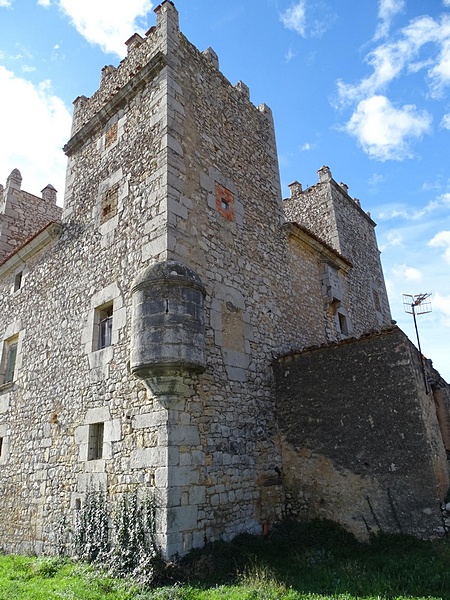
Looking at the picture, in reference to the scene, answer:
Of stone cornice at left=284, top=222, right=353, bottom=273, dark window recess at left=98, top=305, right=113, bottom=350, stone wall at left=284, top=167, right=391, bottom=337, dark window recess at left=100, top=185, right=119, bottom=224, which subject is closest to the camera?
dark window recess at left=98, top=305, right=113, bottom=350

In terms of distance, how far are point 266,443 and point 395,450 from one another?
2019mm

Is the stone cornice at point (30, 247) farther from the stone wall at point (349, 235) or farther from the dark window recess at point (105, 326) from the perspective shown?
the stone wall at point (349, 235)

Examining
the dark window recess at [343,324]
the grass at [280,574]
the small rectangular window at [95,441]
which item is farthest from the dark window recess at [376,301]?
the small rectangular window at [95,441]

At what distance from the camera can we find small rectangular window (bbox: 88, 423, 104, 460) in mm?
6621

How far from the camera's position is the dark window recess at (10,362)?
9.91m

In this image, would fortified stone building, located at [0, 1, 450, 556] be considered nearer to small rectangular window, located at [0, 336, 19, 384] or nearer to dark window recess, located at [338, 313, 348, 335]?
small rectangular window, located at [0, 336, 19, 384]

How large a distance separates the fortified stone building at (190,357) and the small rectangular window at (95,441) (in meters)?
0.03

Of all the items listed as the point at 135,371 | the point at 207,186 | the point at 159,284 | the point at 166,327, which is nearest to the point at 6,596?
the point at 135,371

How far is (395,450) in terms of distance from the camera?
5.98 metres

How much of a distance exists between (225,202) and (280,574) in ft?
19.1

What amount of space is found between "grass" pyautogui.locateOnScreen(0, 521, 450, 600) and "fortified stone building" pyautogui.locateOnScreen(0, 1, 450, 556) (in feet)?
0.93

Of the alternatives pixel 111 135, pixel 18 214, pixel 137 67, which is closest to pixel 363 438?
pixel 111 135

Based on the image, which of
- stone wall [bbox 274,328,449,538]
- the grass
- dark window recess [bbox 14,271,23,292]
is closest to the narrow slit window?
dark window recess [bbox 14,271,23,292]

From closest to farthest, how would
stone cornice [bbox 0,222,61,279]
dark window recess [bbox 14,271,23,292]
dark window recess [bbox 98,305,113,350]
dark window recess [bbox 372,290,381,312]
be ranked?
dark window recess [bbox 98,305,113,350] → stone cornice [bbox 0,222,61,279] → dark window recess [bbox 14,271,23,292] → dark window recess [bbox 372,290,381,312]
